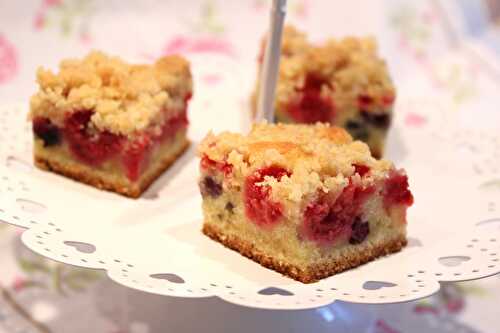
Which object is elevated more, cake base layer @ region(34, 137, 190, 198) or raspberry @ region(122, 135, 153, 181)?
raspberry @ region(122, 135, 153, 181)

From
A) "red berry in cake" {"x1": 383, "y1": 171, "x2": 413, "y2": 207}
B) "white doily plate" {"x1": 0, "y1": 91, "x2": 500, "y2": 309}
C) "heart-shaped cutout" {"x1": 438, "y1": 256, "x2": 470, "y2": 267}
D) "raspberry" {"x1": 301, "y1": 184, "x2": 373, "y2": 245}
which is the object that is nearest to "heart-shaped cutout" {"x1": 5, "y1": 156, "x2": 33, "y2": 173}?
"white doily plate" {"x1": 0, "y1": 91, "x2": 500, "y2": 309}

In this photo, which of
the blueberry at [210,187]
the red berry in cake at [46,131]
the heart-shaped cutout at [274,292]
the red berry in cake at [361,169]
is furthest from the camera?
the red berry in cake at [46,131]

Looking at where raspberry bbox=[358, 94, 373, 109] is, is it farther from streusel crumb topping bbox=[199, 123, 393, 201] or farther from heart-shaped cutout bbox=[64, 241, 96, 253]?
heart-shaped cutout bbox=[64, 241, 96, 253]

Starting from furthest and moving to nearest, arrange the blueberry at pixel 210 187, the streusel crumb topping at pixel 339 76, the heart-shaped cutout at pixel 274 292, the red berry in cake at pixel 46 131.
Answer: the streusel crumb topping at pixel 339 76, the red berry in cake at pixel 46 131, the blueberry at pixel 210 187, the heart-shaped cutout at pixel 274 292

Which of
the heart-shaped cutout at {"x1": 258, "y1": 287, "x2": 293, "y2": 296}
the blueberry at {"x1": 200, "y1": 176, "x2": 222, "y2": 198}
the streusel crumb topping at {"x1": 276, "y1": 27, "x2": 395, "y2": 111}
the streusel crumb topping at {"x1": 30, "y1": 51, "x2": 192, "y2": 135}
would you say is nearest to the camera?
the heart-shaped cutout at {"x1": 258, "y1": 287, "x2": 293, "y2": 296}

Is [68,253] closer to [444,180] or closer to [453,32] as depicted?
[444,180]

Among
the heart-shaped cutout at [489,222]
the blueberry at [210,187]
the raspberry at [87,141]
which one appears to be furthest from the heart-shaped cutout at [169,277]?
the heart-shaped cutout at [489,222]

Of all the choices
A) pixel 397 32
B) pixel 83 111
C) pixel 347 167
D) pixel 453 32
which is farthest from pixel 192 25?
pixel 347 167

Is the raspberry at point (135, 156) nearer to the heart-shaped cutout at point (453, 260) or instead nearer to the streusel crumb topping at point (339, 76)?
the streusel crumb topping at point (339, 76)
